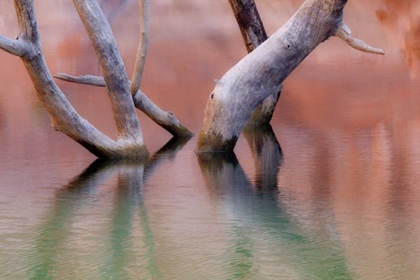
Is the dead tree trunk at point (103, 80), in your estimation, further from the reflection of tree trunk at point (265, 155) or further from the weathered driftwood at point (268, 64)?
the reflection of tree trunk at point (265, 155)

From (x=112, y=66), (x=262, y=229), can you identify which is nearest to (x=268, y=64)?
(x=112, y=66)

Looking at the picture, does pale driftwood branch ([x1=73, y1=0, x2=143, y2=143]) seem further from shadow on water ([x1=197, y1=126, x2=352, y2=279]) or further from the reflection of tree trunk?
the reflection of tree trunk

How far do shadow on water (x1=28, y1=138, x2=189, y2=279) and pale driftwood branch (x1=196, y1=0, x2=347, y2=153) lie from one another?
2.22 ft

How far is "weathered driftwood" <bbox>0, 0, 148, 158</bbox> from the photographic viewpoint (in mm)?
6969

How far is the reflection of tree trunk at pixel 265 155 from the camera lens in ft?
23.4

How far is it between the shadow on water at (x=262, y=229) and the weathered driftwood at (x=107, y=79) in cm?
69

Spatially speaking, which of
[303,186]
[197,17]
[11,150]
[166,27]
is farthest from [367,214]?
[197,17]

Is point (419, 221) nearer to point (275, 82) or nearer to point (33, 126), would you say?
point (275, 82)

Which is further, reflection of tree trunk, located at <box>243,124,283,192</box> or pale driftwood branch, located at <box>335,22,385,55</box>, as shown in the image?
pale driftwood branch, located at <box>335,22,385,55</box>

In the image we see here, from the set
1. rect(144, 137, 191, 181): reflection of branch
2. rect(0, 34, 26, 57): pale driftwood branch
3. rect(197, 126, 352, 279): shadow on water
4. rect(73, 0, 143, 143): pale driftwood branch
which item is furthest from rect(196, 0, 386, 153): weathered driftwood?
rect(0, 34, 26, 57): pale driftwood branch

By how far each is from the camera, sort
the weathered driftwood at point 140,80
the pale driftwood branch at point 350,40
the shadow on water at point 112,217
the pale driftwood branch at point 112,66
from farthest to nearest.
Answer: the weathered driftwood at point 140,80 → the pale driftwood branch at point 350,40 → the pale driftwood branch at point 112,66 → the shadow on water at point 112,217

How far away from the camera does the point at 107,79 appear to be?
7.65 metres

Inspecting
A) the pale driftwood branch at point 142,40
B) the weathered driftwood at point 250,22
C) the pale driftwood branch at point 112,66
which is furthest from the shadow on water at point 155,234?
the weathered driftwood at point 250,22

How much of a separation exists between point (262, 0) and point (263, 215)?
17883mm
